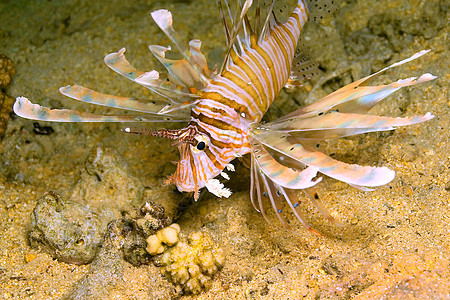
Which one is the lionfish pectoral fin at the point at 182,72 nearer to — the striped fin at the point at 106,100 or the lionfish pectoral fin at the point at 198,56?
the lionfish pectoral fin at the point at 198,56

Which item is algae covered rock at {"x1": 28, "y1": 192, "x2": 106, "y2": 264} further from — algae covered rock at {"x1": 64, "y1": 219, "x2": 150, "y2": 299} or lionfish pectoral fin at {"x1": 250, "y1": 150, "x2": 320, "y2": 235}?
lionfish pectoral fin at {"x1": 250, "y1": 150, "x2": 320, "y2": 235}

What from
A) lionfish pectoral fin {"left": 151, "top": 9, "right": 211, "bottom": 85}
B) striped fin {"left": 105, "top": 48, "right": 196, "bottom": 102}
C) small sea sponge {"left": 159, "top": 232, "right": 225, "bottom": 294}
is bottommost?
small sea sponge {"left": 159, "top": 232, "right": 225, "bottom": 294}

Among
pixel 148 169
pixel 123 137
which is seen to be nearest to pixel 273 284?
pixel 148 169

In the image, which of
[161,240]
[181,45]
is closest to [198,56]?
[181,45]

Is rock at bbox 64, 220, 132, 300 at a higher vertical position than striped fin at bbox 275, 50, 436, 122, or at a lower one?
lower

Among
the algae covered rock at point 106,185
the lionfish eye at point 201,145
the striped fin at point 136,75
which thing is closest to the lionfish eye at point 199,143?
the lionfish eye at point 201,145

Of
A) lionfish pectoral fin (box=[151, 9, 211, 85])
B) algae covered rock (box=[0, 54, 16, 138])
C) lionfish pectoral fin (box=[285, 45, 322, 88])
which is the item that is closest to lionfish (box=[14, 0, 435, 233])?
lionfish pectoral fin (box=[151, 9, 211, 85])

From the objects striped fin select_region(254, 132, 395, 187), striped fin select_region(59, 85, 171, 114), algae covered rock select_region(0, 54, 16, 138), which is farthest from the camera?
algae covered rock select_region(0, 54, 16, 138)
